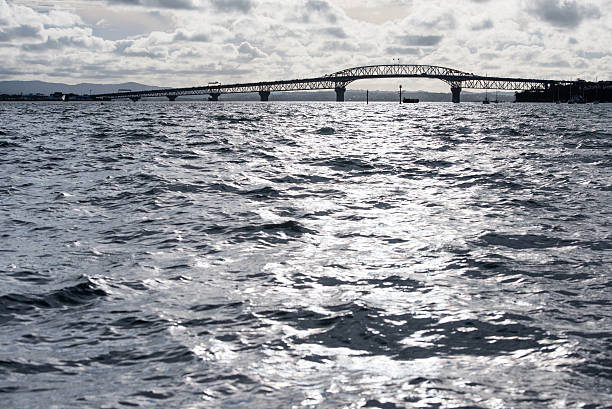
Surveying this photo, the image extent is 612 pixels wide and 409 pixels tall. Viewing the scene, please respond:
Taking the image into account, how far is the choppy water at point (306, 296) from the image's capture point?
6.34 m

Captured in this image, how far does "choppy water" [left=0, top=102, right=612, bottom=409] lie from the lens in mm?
6340

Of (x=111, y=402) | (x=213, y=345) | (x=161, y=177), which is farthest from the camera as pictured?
(x=161, y=177)

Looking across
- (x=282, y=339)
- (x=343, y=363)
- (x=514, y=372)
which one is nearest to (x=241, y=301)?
(x=282, y=339)

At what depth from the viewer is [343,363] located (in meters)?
6.94

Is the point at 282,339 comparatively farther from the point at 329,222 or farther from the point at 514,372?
the point at 329,222

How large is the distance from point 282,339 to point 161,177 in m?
17.9

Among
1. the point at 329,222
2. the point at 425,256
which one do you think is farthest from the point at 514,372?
the point at 329,222

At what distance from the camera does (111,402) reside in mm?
5949

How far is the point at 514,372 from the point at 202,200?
45.1ft

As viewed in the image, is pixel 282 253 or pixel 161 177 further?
pixel 161 177

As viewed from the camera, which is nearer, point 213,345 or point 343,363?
point 343,363

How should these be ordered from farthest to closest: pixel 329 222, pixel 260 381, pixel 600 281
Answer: pixel 329 222 < pixel 600 281 < pixel 260 381

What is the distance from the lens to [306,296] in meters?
9.55

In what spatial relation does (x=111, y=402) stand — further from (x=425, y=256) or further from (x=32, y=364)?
(x=425, y=256)
